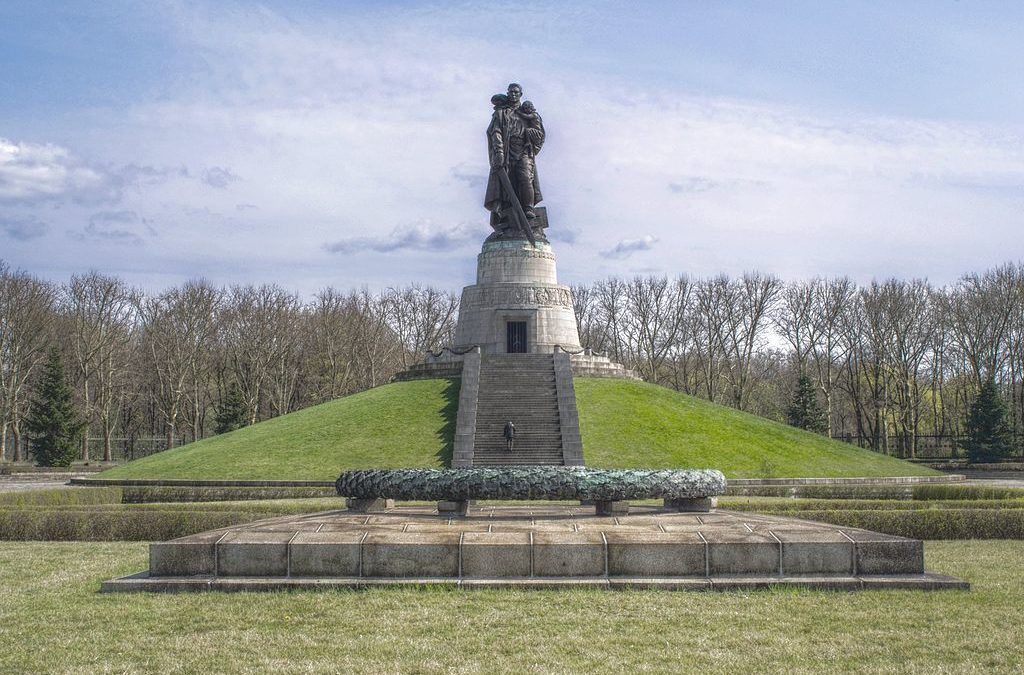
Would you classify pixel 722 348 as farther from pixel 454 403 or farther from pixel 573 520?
pixel 573 520

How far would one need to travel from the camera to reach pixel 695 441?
3809 cm

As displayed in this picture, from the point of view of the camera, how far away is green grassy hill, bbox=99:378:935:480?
3541 cm

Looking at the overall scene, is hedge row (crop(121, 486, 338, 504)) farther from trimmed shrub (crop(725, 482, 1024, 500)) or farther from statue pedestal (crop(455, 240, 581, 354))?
statue pedestal (crop(455, 240, 581, 354))

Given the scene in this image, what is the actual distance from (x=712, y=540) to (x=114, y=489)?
21667mm

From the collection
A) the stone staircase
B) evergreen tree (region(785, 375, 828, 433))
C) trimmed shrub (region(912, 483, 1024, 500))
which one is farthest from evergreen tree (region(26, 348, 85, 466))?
trimmed shrub (region(912, 483, 1024, 500))

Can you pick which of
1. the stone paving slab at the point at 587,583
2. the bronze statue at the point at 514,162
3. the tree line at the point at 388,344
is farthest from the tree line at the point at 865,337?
the stone paving slab at the point at 587,583

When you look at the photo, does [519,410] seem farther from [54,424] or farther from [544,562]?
[54,424]

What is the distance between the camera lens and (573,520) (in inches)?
586

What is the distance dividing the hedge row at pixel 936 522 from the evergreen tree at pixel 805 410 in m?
42.0

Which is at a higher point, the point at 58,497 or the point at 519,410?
the point at 519,410

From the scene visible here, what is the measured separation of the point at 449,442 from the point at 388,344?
44925 mm

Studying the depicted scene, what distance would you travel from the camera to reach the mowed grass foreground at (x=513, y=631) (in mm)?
9469

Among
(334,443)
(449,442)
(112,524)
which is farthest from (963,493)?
(112,524)

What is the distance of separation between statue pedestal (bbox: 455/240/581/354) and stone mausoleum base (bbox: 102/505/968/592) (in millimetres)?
31851
